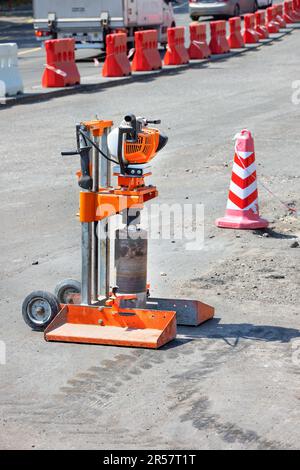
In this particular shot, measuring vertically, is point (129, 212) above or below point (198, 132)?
above

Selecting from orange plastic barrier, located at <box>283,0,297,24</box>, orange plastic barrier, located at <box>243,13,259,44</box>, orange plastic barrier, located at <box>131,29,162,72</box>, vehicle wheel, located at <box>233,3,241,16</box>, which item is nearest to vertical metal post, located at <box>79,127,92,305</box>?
orange plastic barrier, located at <box>131,29,162,72</box>

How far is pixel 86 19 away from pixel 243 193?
65.7 feet

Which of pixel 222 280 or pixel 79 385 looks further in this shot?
pixel 222 280

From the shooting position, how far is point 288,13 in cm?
4334

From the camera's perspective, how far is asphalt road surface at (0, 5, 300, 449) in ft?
21.6

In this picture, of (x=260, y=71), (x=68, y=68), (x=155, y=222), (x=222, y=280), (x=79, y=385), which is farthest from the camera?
(x=260, y=71)

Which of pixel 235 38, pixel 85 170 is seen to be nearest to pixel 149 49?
pixel 235 38

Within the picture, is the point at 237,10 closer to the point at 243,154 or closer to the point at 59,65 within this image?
the point at 59,65

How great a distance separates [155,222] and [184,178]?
8.47 ft

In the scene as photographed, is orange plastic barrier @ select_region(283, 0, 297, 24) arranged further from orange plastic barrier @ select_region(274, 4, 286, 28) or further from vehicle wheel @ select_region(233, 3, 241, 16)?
vehicle wheel @ select_region(233, 3, 241, 16)

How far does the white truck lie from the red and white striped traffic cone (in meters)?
19.5

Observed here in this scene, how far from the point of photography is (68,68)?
2530 centimetres

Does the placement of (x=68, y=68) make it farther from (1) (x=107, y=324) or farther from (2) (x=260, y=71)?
(1) (x=107, y=324)
